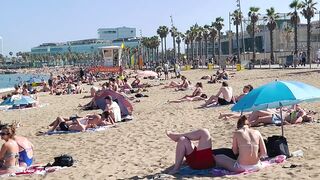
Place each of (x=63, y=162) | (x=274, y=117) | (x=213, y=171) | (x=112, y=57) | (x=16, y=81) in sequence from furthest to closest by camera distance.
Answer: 1. (x=16, y=81)
2. (x=112, y=57)
3. (x=274, y=117)
4. (x=63, y=162)
5. (x=213, y=171)

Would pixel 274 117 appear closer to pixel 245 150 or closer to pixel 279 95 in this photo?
pixel 279 95

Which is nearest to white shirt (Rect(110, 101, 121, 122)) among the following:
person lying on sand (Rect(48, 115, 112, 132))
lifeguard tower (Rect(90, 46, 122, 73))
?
person lying on sand (Rect(48, 115, 112, 132))

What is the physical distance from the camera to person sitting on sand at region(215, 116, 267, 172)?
21.9 ft

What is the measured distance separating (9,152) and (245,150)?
11.6ft

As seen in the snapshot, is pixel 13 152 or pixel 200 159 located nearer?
pixel 200 159

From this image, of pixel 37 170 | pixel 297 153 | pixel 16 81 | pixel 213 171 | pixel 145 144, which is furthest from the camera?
pixel 16 81

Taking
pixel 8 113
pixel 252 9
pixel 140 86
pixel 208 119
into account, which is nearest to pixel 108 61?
pixel 252 9

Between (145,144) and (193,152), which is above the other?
(193,152)

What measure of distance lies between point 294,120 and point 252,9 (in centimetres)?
5135

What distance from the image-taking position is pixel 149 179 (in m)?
6.91

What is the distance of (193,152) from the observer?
275 inches

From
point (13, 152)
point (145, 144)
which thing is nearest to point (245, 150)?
point (13, 152)

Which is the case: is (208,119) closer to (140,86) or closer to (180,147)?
(180,147)

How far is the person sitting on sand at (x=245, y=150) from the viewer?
6.68 m
